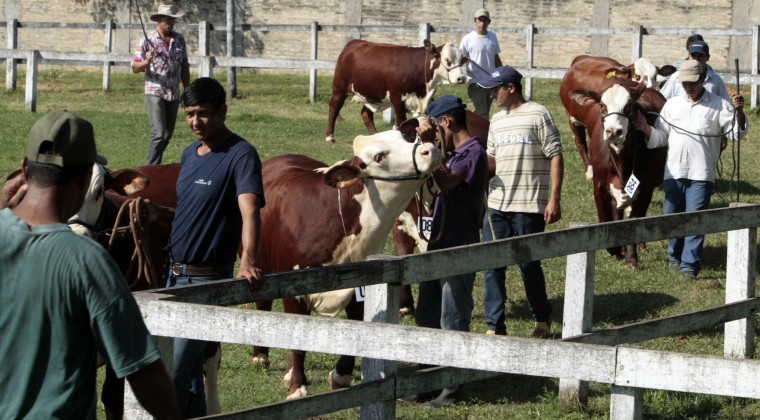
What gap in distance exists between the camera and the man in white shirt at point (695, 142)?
11.0 meters

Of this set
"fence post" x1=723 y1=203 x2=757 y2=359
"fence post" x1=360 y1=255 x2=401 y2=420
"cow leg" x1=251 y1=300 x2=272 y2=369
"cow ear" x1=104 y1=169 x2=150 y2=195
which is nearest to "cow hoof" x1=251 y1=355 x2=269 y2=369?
"cow leg" x1=251 y1=300 x2=272 y2=369

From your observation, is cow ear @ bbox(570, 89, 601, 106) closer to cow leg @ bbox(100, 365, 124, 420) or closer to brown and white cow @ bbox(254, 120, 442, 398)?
brown and white cow @ bbox(254, 120, 442, 398)

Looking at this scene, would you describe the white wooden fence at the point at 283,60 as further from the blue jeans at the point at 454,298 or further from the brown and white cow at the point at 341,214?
the blue jeans at the point at 454,298

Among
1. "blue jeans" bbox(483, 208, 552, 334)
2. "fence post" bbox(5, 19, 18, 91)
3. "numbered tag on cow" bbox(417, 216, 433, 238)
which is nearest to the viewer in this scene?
"numbered tag on cow" bbox(417, 216, 433, 238)

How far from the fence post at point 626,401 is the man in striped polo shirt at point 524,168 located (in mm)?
4150

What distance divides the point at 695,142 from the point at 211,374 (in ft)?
18.5

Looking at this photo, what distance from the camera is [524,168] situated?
919cm

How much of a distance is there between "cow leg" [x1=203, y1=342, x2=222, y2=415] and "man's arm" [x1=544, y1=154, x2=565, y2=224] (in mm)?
3045

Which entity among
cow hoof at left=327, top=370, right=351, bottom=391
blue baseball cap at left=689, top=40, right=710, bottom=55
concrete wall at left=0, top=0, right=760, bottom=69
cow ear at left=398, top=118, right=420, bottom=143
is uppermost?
concrete wall at left=0, top=0, right=760, bottom=69

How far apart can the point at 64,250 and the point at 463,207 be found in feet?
16.6

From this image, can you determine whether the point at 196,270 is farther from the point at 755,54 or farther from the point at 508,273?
the point at 755,54

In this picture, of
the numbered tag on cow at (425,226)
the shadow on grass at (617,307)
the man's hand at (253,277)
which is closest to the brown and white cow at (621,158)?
the shadow on grass at (617,307)

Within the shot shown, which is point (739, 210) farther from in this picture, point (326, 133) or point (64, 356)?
Result: point (326, 133)

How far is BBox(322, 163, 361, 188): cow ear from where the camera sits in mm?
7266
